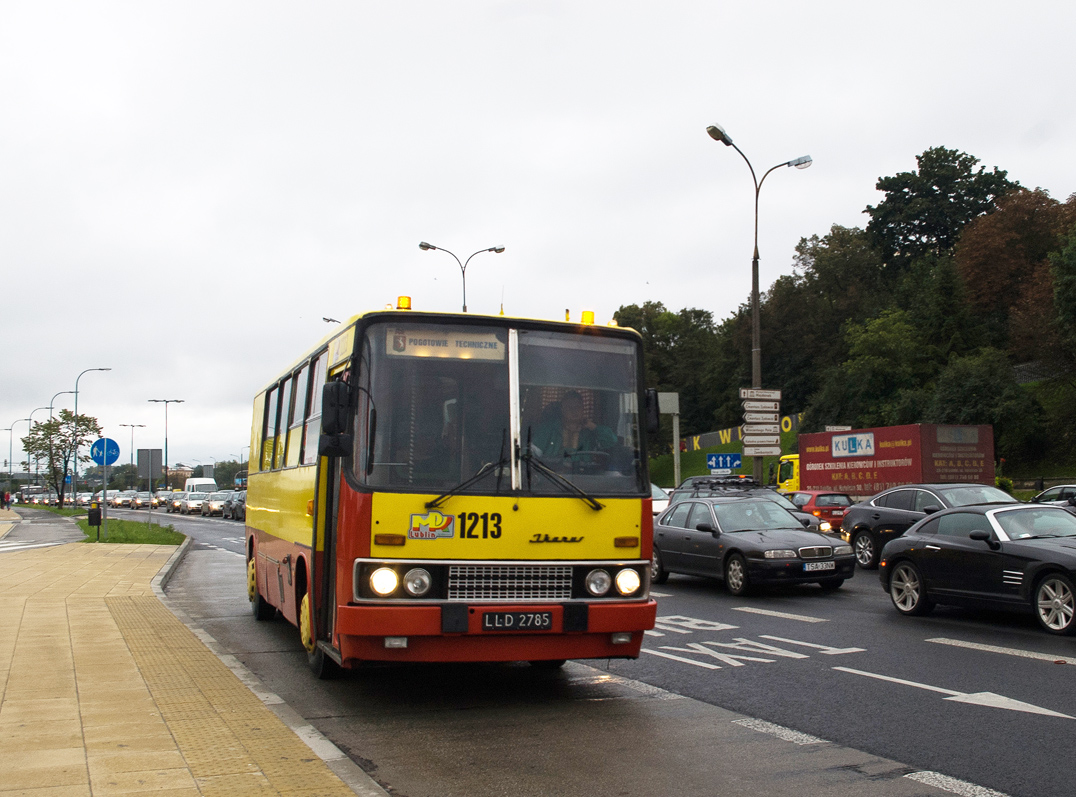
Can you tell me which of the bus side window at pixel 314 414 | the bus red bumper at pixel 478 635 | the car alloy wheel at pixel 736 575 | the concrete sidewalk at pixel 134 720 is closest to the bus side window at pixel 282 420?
the bus side window at pixel 314 414

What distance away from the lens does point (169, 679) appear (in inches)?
333

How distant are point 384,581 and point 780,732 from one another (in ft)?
9.13

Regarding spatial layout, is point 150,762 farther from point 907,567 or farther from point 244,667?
point 907,567

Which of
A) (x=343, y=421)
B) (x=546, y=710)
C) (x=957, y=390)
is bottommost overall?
→ (x=546, y=710)

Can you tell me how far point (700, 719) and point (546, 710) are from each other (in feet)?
3.67

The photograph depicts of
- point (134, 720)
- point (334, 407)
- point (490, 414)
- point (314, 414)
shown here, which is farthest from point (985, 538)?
point (134, 720)

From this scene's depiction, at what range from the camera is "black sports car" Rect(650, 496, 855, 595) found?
15477mm

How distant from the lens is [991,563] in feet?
38.6

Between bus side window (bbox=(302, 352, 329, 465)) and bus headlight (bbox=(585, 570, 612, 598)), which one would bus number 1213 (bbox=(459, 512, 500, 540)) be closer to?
bus headlight (bbox=(585, 570, 612, 598))

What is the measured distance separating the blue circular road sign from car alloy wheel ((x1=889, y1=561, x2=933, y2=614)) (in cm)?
2243

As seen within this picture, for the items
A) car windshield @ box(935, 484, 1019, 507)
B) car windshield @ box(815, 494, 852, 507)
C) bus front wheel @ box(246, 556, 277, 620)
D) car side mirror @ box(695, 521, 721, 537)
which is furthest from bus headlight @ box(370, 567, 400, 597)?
car windshield @ box(815, 494, 852, 507)

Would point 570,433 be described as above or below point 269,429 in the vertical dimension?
below

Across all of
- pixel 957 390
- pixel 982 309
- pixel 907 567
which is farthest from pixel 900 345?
pixel 907 567

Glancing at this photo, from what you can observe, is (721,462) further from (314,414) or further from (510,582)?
(510,582)
